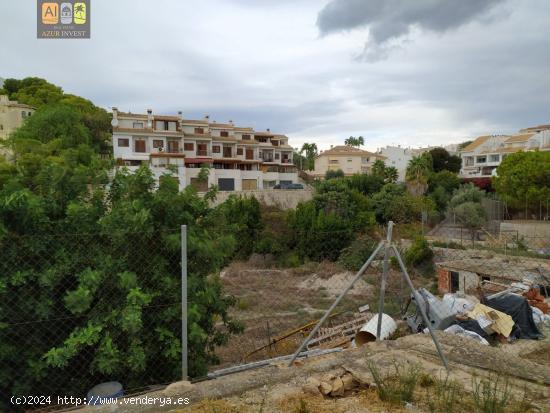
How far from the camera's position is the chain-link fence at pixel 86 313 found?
3.49 metres

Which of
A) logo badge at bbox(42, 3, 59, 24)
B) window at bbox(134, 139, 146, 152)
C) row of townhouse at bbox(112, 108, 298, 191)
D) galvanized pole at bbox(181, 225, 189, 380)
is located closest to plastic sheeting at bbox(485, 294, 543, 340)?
galvanized pole at bbox(181, 225, 189, 380)

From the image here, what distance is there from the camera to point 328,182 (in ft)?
90.4

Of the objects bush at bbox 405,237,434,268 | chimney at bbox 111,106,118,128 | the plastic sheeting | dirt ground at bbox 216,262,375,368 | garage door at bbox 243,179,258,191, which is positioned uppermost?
chimney at bbox 111,106,118,128

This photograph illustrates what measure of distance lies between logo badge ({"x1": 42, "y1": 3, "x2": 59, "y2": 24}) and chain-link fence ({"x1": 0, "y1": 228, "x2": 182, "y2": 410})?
7.90m

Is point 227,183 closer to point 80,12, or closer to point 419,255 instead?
point 419,255

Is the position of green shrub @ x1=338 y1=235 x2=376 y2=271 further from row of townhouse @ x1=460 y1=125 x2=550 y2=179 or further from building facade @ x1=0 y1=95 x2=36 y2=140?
building facade @ x1=0 y1=95 x2=36 y2=140

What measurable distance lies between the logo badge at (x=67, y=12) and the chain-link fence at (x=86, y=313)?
7.86 metres

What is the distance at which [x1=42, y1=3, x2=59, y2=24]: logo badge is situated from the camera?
902cm

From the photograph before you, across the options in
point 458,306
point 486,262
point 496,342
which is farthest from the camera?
point 486,262

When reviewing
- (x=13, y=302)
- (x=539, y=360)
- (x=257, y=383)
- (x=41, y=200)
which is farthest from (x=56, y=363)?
(x=539, y=360)

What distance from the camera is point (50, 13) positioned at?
907 centimetres

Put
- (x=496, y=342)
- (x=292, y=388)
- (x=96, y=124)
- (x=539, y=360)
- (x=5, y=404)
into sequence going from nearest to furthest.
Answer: (x=292, y=388) < (x=5, y=404) < (x=539, y=360) < (x=496, y=342) < (x=96, y=124)

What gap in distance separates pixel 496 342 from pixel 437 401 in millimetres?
2638

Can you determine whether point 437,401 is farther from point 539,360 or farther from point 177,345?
point 177,345
